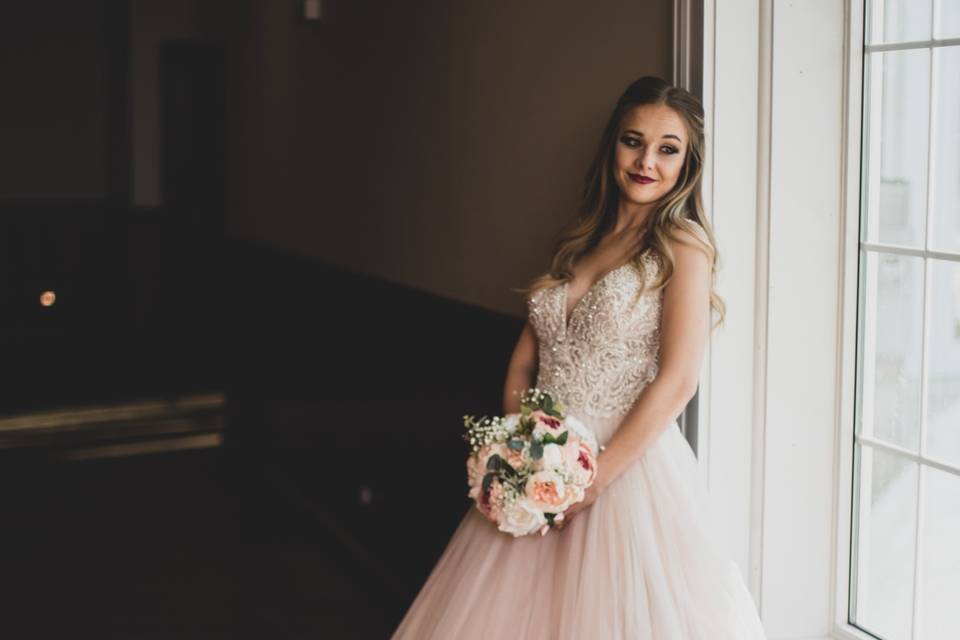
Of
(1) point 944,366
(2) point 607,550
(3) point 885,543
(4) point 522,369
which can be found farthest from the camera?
(4) point 522,369

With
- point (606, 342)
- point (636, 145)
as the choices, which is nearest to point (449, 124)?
point (636, 145)

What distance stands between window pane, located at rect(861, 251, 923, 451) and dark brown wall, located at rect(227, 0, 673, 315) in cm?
68

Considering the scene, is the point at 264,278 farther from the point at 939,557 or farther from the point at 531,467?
the point at 939,557

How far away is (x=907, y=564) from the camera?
2.62 m

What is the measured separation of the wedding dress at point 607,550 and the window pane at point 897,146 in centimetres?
58

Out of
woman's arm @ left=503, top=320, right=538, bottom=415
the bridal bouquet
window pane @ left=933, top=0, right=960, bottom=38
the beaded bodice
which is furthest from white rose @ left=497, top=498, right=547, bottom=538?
window pane @ left=933, top=0, right=960, bottom=38

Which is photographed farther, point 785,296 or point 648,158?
point 785,296

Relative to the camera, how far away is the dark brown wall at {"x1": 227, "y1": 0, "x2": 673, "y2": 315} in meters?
3.17

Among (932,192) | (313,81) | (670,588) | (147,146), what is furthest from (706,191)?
(147,146)

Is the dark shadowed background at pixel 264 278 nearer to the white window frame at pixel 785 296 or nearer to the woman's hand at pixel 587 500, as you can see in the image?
the white window frame at pixel 785 296

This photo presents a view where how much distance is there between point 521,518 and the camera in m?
2.32

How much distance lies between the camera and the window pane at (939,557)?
2.49 meters

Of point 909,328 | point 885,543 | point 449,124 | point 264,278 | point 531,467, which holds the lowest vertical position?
point 885,543

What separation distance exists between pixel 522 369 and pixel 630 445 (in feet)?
1.48
